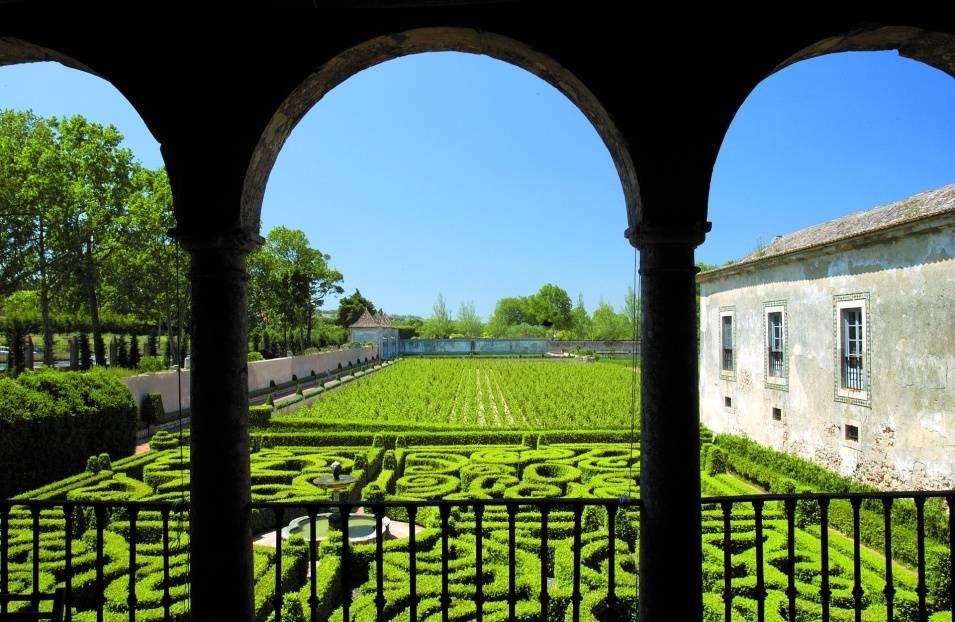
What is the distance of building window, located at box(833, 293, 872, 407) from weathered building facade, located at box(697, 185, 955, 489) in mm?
23

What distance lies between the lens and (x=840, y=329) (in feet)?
39.5

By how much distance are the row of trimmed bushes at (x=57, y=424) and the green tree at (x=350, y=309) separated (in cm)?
6022

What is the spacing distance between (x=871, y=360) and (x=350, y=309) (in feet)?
230

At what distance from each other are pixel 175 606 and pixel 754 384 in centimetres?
1463

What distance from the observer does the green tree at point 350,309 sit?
75.1 m

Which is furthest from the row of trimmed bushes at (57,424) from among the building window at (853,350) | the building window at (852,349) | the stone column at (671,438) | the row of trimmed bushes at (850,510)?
the building window at (852,349)

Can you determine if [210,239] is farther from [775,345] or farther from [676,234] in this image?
[775,345]

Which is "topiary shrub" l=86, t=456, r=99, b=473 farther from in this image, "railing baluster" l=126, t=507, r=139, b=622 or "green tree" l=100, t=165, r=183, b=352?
"green tree" l=100, t=165, r=183, b=352

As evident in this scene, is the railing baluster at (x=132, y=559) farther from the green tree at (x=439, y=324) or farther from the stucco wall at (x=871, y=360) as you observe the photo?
the green tree at (x=439, y=324)

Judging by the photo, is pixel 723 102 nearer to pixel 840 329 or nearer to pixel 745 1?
pixel 745 1

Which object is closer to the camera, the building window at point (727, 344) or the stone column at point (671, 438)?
the stone column at point (671, 438)

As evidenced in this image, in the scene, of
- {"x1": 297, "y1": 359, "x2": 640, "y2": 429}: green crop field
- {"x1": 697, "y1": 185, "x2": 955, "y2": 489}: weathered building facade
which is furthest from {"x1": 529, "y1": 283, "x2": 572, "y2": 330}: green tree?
{"x1": 697, "y1": 185, "x2": 955, "y2": 489}: weathered building facade

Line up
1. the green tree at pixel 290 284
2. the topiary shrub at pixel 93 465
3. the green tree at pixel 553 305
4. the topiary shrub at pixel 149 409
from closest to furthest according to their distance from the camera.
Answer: the topiary shrub at pixel 93 465, the topiary shrub at pixel 149 409, the green tree at pixel 290 284, the green tree at pixel 553 305

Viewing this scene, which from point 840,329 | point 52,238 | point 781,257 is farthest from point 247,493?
point 52,238
